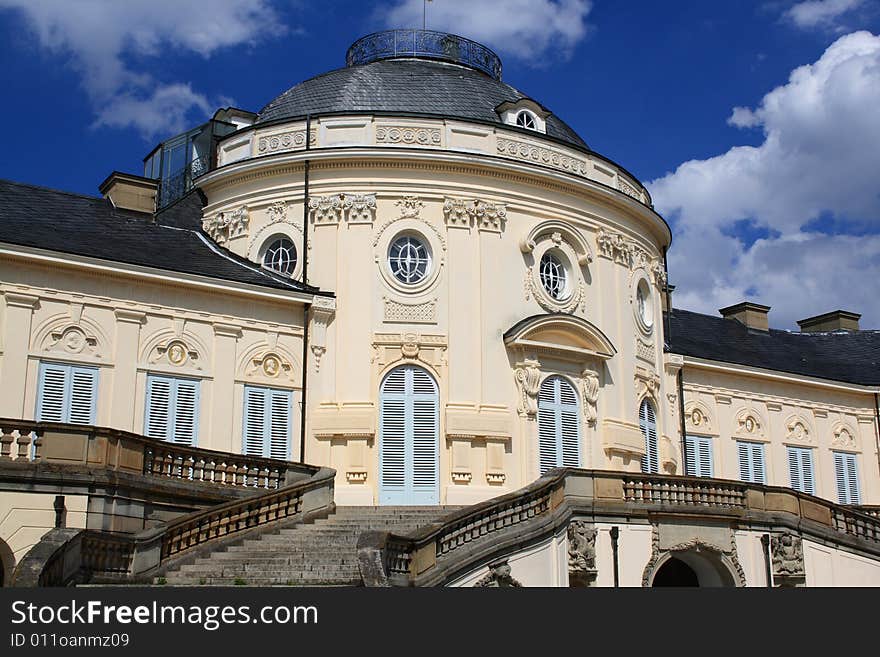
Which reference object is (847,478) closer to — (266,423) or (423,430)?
(423,430)

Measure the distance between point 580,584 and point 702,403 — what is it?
15054mm

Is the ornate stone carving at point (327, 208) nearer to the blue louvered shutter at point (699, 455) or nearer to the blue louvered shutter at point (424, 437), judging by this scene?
the blue louvered shutter at point (424, 437)

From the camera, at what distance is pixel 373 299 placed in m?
25.5

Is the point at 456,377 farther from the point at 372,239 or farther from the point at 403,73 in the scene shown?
the point at 403,73

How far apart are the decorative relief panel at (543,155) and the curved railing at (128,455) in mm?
9752

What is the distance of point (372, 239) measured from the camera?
25859 millimetres

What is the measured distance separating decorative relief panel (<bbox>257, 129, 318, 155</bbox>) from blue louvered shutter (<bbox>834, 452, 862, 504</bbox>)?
20070mm

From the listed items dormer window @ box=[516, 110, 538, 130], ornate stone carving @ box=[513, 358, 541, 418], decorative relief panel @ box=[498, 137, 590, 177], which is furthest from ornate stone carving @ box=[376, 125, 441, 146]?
ornate stone carving @ box=[513, 358, 541, 418]

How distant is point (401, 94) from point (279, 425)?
28.8 ft

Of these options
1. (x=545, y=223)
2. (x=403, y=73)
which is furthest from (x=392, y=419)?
(x=403, y=73)

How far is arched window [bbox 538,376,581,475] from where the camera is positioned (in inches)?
1014

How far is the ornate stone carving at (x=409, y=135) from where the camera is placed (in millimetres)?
26312

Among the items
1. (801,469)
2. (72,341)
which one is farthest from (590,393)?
(801,469)

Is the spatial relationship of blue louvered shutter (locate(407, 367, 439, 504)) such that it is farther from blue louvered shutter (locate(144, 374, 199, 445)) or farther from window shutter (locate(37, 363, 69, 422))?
window shutter (locate(37, 363, 69, 422))
